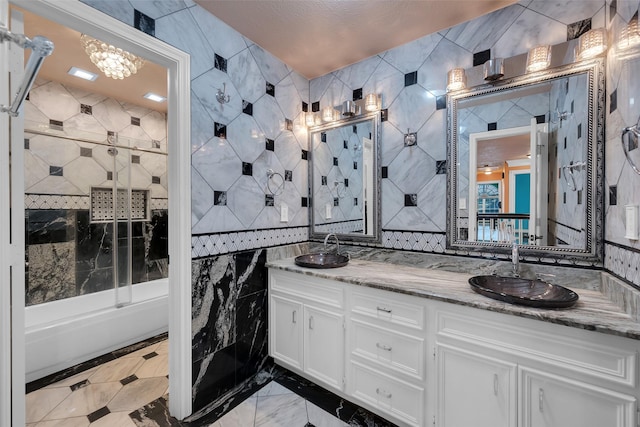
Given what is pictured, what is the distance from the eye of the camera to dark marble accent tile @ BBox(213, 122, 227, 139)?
5.88 feet

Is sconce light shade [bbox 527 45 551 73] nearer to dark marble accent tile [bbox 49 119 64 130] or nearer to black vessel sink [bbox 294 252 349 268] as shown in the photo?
black vessel sink [bbox 294 252 349 268]

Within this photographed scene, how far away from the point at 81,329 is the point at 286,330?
1.62 m

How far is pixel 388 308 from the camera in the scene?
1.51m

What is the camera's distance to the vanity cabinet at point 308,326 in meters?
1.73

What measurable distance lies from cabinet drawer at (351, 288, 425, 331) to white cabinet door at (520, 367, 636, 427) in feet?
1.55

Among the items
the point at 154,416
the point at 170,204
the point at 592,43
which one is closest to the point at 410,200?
the point at 592,43

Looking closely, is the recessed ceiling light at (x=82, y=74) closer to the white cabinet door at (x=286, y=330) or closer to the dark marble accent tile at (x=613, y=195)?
the white cabinet door at (x=286, y=330)

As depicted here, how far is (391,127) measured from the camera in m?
2.09

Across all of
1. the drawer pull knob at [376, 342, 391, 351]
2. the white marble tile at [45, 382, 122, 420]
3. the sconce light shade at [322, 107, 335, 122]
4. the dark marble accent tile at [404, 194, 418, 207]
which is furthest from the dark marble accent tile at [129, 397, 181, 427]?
the sconce light shade at [322, 107, 335, 122]

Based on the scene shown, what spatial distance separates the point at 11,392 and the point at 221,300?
0.95 metres

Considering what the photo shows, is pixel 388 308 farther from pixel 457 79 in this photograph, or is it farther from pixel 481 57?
pixel 481 57

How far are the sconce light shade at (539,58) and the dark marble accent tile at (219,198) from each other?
204 centimetres

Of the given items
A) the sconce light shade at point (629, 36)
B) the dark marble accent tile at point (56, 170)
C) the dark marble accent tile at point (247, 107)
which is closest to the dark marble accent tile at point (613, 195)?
the sconce light shade at point (629, 36)

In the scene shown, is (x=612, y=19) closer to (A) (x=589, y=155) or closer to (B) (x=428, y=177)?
(A) (x=589, y=155)
